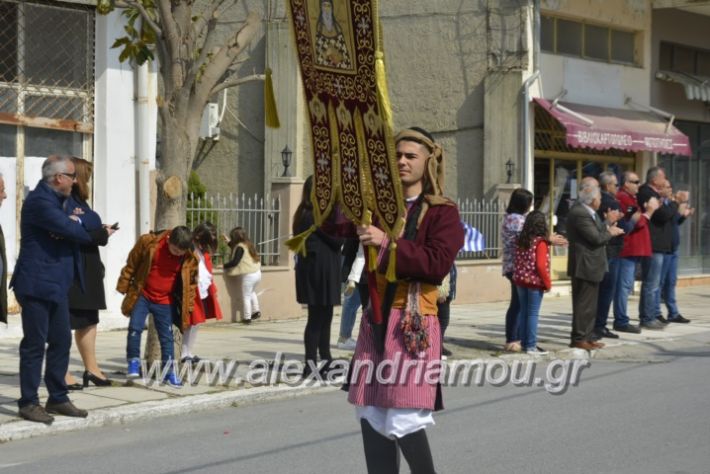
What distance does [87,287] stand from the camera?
30.8 feet

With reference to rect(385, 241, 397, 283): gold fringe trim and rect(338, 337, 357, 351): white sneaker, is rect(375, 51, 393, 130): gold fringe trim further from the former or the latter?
rect(338, 337, 357, 351): white sneaker

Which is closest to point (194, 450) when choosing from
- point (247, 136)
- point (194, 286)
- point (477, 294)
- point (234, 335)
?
point (194, 286)

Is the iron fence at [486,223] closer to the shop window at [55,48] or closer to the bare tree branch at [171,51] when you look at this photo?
the shop window at [55,48]

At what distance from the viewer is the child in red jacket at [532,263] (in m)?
12.1

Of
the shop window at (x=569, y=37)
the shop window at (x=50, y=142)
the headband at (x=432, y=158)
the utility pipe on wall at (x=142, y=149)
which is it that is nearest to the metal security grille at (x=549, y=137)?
the shop window at (x=569, y=37)

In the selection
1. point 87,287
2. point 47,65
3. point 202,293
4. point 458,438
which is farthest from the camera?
point 47,65

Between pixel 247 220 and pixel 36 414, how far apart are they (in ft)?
27.3

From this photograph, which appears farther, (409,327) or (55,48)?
(55,48)

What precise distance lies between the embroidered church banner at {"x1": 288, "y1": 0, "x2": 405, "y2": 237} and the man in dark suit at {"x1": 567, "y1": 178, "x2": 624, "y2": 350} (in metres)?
7.42

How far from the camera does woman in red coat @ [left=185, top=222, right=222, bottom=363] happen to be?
10883mm

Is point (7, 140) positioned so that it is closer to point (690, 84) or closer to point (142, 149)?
point (142, 149)

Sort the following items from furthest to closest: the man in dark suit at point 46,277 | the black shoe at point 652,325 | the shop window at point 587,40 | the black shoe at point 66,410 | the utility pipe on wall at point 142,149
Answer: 1. the shop window at point 587,40
2. the black shoe at point 652,325
3. the utility pipe on wall at point 142,149
4. the black shoe at point 66,410
5. the man in dark suit at point 46,277

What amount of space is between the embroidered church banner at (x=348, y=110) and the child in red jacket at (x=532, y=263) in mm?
6766

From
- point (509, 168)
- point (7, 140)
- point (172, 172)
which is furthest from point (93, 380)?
point (509, 168)
